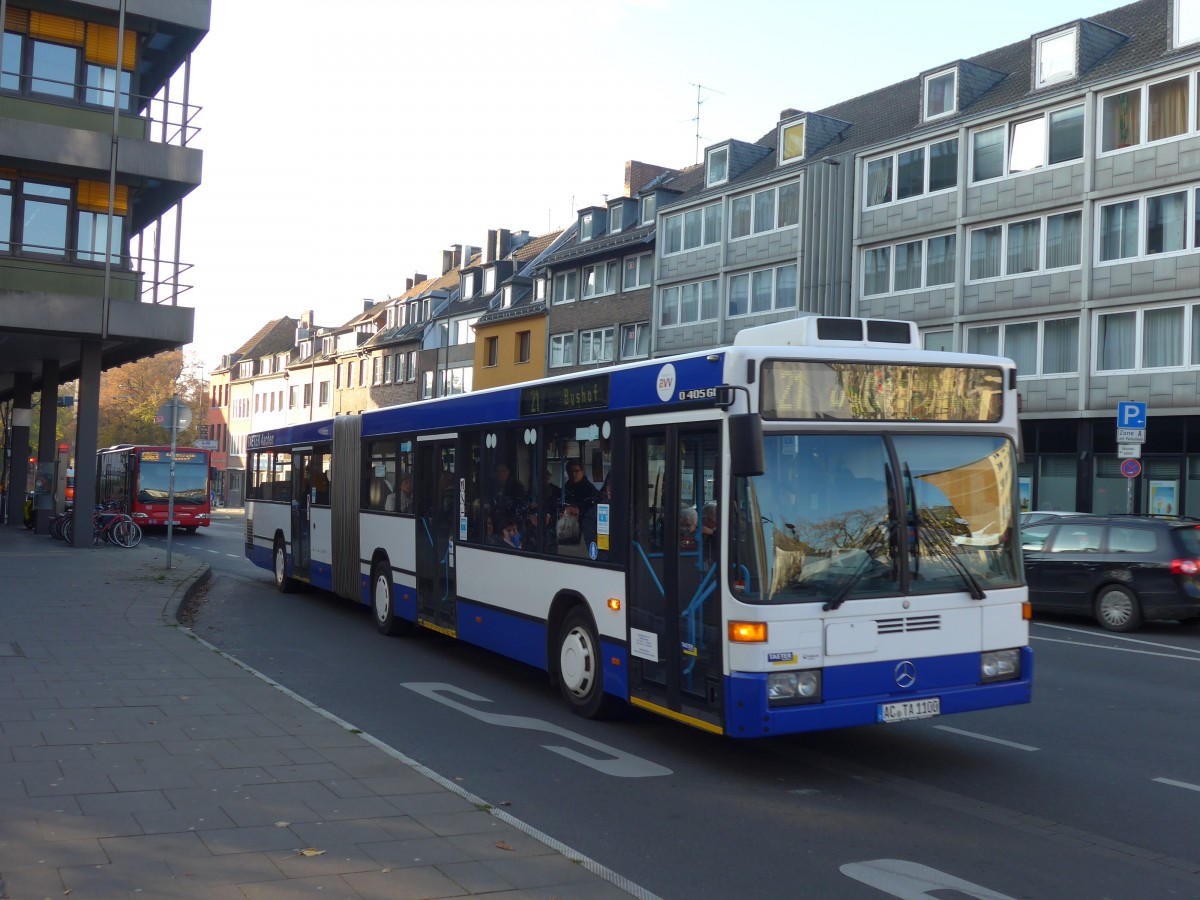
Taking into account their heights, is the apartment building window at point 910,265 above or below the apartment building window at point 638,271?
below

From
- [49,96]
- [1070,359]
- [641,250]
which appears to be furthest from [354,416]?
[641,250]

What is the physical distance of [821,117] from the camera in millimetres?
42969

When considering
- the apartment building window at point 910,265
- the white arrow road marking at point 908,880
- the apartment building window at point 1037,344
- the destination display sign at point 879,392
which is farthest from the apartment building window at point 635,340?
the white arrow road marking at point 908,880

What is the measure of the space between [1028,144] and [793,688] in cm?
2994

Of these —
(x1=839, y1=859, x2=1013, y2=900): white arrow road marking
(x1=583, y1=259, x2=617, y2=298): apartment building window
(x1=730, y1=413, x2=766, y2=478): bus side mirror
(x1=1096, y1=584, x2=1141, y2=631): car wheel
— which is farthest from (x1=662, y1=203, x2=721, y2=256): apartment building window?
(x1=839, y1=859, x2=1013, y2=900): white arrow road marking

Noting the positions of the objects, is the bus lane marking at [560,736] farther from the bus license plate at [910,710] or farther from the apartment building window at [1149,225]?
the apartment building window at [1149,225]

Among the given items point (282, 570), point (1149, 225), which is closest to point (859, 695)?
point (282, 570)

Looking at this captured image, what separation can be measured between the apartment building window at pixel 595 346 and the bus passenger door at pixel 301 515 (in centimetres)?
3326

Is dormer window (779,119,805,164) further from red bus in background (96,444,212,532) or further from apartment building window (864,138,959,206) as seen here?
red bus in background (96,444,212,532)

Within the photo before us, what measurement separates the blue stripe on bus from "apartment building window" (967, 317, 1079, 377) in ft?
86.4

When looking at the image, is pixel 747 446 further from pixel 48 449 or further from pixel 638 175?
pixel 638 175

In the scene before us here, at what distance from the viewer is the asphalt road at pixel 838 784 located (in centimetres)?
571

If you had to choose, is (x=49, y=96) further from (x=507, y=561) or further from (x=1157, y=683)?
(x=1157, y=683)

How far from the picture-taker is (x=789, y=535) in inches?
288
